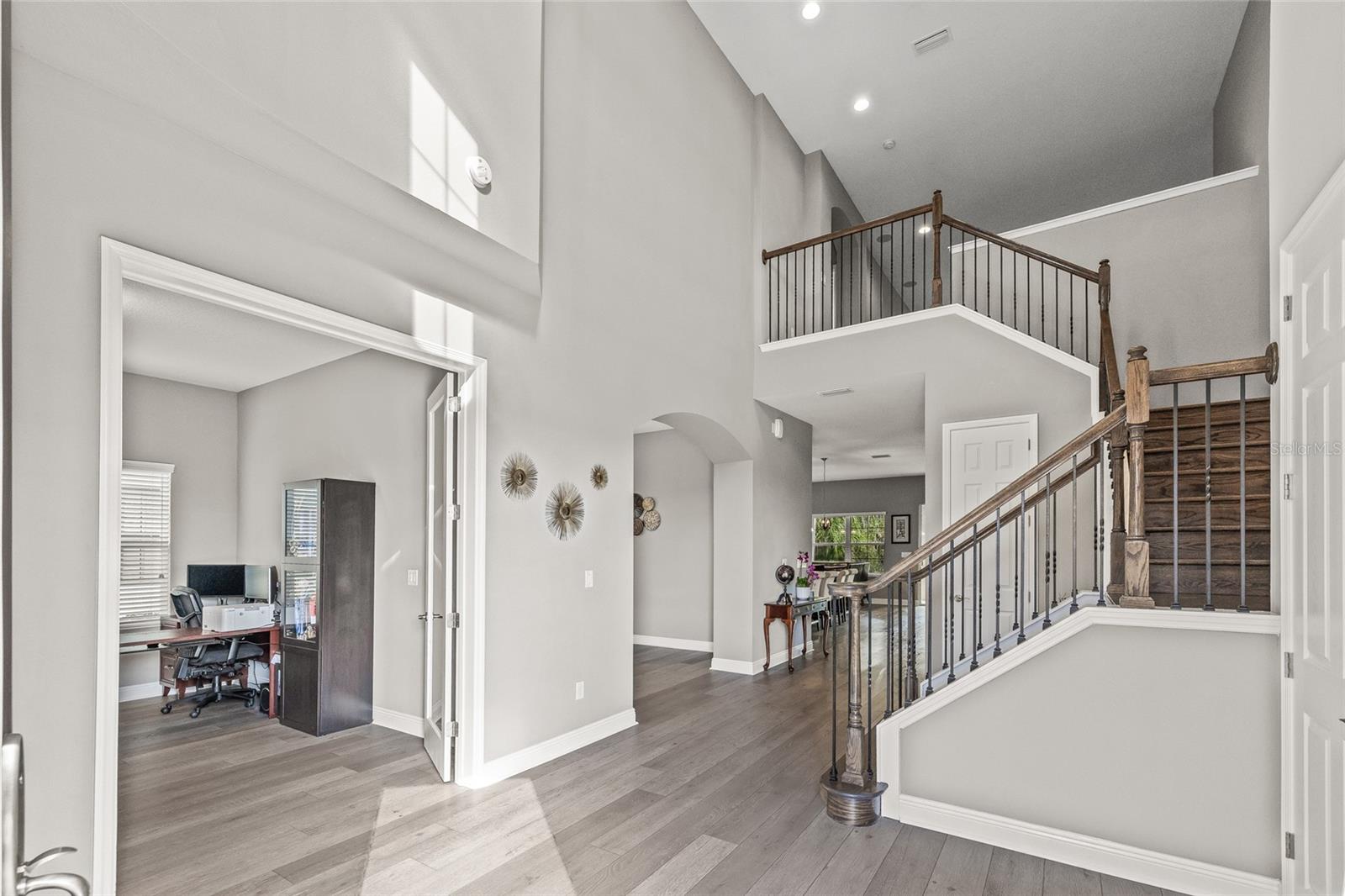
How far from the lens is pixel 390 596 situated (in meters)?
5.35

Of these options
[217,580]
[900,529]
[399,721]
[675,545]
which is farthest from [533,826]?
[900,529]

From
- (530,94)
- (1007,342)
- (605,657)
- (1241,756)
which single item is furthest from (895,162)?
(1241,756)

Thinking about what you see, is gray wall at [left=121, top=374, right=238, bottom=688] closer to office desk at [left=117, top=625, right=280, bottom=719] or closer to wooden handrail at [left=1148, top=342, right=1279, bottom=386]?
office desk at [left=117, top=625, right=280, bottom=719]

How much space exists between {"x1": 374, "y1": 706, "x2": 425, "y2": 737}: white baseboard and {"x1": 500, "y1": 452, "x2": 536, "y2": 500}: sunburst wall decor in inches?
78.8

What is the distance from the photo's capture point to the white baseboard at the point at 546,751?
399cm

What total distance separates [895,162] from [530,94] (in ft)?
19.7

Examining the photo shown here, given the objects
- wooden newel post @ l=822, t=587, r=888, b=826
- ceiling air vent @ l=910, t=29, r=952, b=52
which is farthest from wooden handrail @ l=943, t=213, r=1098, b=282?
wooden newel post @ l=822, t=587, r=888, b=826

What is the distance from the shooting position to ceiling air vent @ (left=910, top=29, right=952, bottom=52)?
21.5 feet

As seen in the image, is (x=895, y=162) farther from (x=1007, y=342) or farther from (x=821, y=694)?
(x=821, y=694)

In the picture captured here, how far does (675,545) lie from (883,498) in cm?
943

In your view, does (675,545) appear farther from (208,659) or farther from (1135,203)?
(1135,203)

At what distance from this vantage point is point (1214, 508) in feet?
13.3

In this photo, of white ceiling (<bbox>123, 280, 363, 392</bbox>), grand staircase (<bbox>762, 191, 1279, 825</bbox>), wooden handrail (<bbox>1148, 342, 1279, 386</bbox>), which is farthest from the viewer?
white ceiling (<bbox>123, 280, 363, 392</bbox>)

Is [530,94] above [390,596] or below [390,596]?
above
